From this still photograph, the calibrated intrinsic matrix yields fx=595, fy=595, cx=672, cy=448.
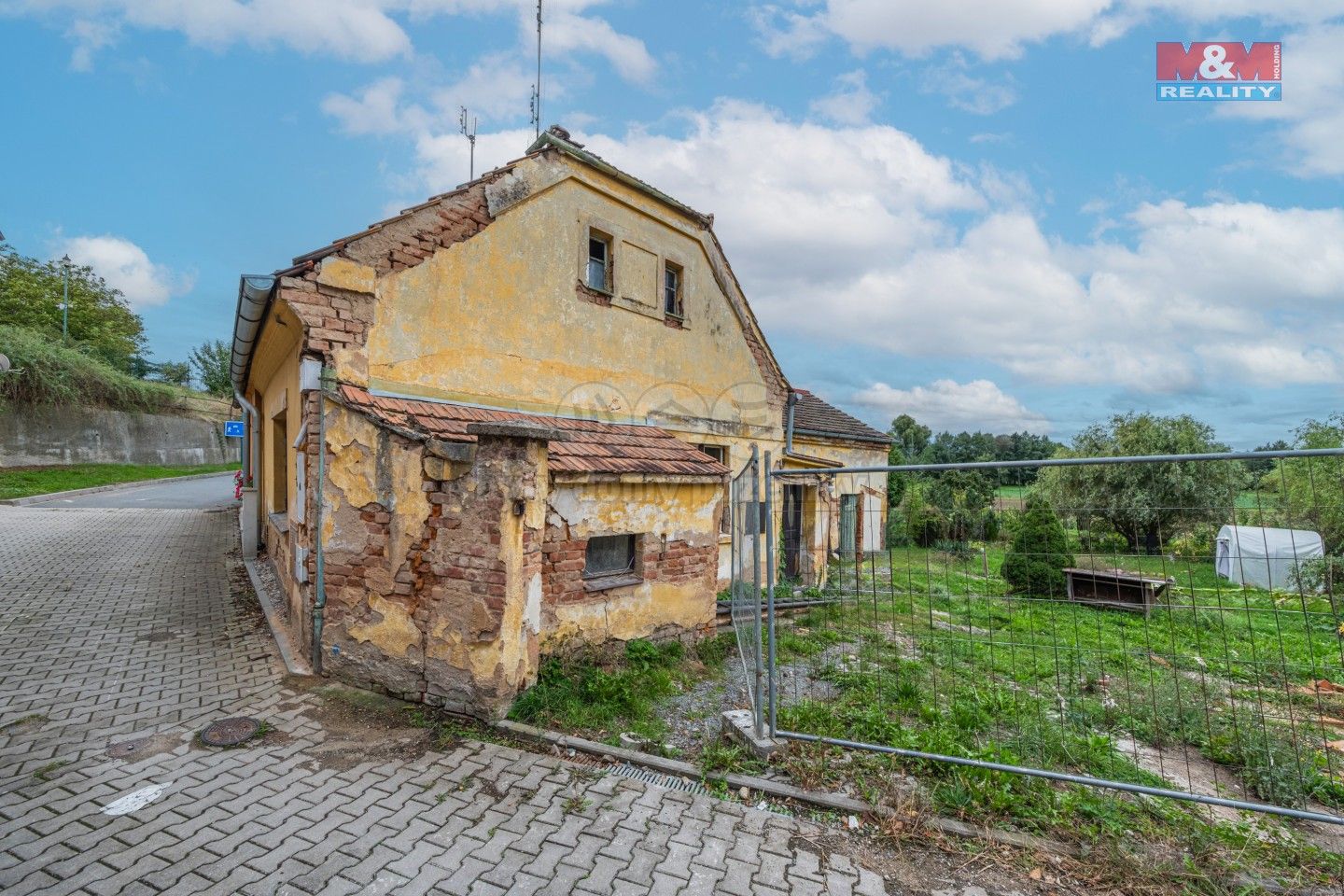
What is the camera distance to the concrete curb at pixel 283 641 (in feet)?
19.3

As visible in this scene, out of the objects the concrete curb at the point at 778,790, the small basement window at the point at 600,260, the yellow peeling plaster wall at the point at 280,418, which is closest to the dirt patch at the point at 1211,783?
the concrete curb at the point at 778,790

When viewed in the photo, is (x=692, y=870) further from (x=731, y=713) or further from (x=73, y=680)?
(x=73, y=680)

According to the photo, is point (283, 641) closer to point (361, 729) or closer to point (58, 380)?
point (361, 729)

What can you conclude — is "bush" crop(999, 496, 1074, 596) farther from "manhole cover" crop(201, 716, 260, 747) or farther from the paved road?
the paved road

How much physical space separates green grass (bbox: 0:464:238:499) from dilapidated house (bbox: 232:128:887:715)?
17156 millimetres

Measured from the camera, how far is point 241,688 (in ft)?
18.0

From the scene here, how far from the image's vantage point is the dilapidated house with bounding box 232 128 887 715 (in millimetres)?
5039

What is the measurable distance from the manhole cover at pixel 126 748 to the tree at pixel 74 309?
31566mm

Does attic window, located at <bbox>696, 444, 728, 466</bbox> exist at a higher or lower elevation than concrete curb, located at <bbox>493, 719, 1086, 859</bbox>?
higher

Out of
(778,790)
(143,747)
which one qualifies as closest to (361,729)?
(143,747)

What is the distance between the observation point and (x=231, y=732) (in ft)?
15.2

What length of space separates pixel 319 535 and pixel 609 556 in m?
2.84

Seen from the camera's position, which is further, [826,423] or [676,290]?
[826,423]

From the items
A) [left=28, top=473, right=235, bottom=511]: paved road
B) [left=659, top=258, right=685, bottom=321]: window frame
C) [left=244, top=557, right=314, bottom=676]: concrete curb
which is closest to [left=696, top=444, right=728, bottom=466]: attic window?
[left=659, top=258, right=685, bottom=321]: window frame
